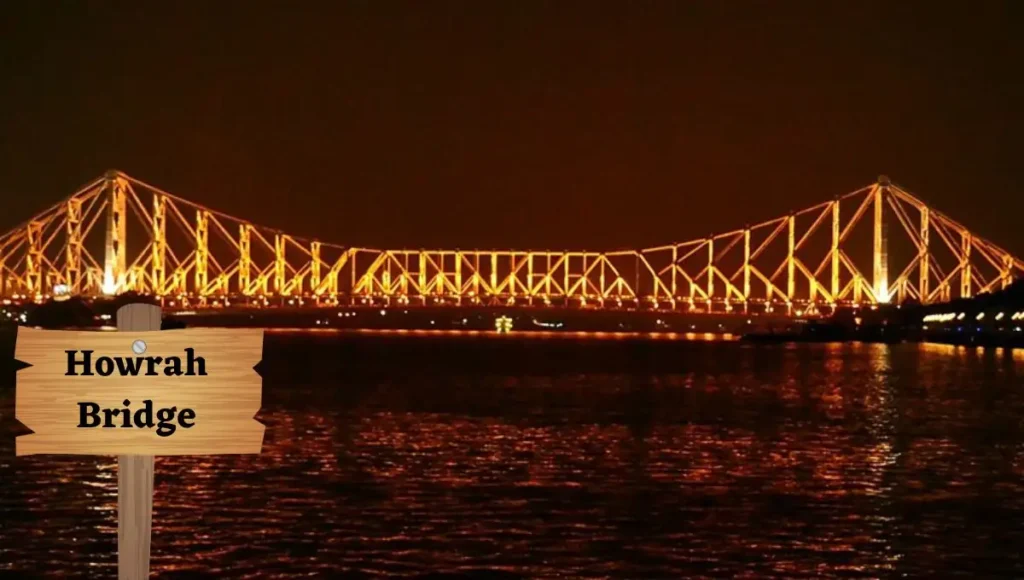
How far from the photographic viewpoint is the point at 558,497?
67.6 ft

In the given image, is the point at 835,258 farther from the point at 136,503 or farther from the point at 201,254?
the point at 136,503

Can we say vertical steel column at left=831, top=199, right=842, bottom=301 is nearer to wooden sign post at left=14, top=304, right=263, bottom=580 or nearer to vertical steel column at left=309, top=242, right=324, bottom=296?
vertical steel column at left=309, top=242, right=324, bottom=296

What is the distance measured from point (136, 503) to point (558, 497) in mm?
13341

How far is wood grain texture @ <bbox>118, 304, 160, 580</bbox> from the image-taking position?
7184 mm

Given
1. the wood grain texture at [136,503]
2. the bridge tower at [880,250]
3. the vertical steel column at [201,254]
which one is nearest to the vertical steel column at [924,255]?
the bridge tower at [880,250]

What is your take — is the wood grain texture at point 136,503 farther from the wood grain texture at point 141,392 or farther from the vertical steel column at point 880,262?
the vertical steel column at point 880,262

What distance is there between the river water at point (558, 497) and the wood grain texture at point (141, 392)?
740 centimetres

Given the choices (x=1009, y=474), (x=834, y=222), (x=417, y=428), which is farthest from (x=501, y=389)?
(x=834, y=222)

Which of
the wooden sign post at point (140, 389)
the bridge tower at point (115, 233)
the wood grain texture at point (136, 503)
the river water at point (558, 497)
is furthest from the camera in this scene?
the bridge tower at point (115, 233)

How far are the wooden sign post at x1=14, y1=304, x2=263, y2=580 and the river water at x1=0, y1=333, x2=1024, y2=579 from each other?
7418mm

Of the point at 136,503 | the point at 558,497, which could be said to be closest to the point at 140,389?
the point at 136,503

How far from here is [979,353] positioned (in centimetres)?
9725

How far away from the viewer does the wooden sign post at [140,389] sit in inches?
277

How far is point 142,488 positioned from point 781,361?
8289cm
